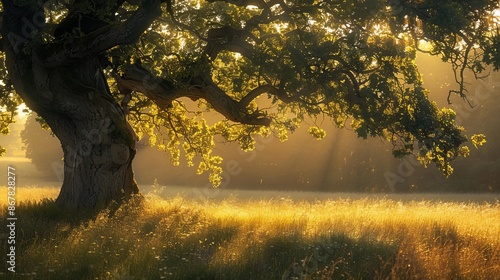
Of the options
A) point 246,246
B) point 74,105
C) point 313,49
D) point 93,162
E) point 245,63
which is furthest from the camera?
point 245,63

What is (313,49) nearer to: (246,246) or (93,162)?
(246,246)

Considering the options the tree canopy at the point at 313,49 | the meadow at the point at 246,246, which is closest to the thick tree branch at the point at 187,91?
the tree canopy at the point at 313,49

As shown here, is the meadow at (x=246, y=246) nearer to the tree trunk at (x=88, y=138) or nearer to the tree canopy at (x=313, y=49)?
the tree trunk at (x=88, y=138)

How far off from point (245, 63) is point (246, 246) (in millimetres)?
7945

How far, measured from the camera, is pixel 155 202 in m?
16.3

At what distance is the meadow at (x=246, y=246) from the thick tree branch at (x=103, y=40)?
368 cm

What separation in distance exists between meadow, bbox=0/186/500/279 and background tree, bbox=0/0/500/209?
1.82m

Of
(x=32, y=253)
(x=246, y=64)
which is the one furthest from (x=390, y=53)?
(x=32, y=253)

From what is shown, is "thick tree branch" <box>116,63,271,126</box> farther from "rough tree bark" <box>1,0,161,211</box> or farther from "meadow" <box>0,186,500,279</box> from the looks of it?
"meadow" <box>0,186,500,279</box>

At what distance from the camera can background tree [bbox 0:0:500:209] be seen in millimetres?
12086

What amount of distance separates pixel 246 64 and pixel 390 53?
4.99 m

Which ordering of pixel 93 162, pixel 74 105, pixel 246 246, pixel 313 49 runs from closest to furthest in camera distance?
pixel 246 246
pixel 313 49
pixel 74 105
pixel 93 162

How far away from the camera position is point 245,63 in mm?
16797

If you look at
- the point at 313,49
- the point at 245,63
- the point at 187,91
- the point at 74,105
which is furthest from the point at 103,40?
the point at 245,63
